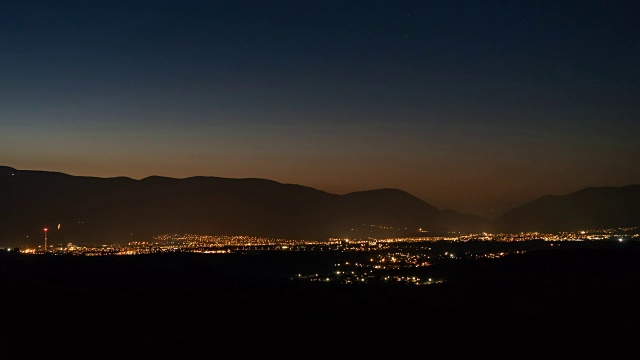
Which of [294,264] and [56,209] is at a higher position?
[56,209]

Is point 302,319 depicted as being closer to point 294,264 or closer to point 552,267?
point 552,267

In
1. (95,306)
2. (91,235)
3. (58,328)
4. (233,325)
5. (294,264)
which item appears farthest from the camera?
(91,235)

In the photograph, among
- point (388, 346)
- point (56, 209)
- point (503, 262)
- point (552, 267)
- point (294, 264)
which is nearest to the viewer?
point (388, 346)

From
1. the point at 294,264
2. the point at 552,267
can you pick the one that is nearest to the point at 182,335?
the point at 552,267

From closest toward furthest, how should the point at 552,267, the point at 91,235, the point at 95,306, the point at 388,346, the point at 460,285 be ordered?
the point at 388,346 < the point at 95,306 < the point at 460,285 < the point at 552,267 < the point at 91,235

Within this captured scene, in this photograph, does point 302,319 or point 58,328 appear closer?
point 58,328

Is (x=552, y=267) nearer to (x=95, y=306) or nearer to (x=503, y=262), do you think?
(x=503, y=262)

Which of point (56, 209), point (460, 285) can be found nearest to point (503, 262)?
point (460, 285)

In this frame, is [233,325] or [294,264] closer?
[233,325]

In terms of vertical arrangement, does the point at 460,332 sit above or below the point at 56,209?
below
